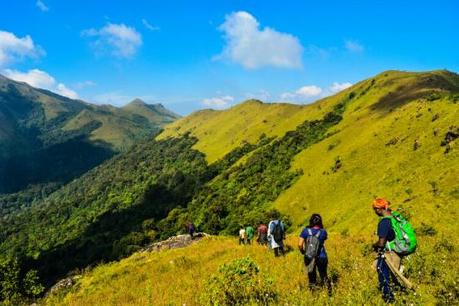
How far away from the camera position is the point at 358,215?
4794 cm

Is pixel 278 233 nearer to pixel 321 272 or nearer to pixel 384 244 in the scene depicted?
pixel 321 272

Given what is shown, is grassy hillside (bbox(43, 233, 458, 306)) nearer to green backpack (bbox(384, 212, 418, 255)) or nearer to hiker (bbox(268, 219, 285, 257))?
hiker (bbox(268, 219, 285, 257))

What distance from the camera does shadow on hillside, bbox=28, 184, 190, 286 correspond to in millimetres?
123438

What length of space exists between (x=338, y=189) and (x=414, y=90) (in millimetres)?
57439

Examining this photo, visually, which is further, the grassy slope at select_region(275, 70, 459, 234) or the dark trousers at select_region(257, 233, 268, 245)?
the grassy slope at select_region(275, 70, 459, 234)

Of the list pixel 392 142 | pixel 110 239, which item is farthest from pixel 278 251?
pixel 110 239

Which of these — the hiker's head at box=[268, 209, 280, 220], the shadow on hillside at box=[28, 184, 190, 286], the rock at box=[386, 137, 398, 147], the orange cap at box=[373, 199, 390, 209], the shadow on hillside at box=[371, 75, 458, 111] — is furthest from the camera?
the shadow on hillside at box=[28, 184, 190, 286]

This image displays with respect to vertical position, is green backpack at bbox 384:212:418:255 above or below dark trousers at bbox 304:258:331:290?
above

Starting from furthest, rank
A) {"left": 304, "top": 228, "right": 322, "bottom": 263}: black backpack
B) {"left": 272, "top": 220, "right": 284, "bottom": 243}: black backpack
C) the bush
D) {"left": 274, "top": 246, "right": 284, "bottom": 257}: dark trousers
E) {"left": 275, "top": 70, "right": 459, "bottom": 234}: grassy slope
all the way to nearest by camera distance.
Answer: {"left": 275, "top": 70, "right": 459, "bottom": 234}: grassy slope → {"left": 274, "top": 246, "right": 284, "bottom": 257}: dark trousers → {"left": 272, "top": 220, "right": 284, "bottom": 243}: black backpack → {"left": 304, "top": 228, "right": 322, "bottom": 263}: black backpack → the bush

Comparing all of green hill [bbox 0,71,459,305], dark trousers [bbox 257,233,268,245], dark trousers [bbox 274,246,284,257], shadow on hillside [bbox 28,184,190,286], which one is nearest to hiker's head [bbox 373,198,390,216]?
green hill [bbox 0,71,459,305]

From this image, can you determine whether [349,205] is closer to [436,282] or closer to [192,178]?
[436,282]

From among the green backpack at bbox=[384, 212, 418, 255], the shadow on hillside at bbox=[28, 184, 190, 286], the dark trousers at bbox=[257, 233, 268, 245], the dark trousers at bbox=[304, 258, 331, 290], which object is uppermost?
the green backpack at bbox=[384, 212, 418, 255]

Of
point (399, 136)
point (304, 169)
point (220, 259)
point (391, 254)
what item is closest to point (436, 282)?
point (391, 254)

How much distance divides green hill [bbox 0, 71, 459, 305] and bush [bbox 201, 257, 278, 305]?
82cm
